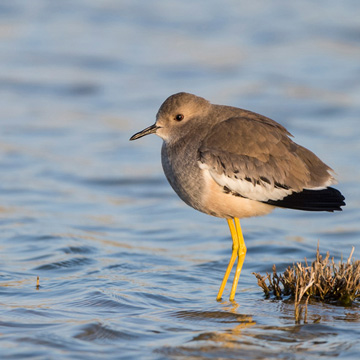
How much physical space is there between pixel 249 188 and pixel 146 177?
5.99m

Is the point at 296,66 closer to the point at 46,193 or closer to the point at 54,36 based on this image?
the point at 54,36

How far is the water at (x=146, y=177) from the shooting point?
245 inches

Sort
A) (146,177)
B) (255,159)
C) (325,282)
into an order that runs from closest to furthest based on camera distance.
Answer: (325,282), (255,159), (146,177)

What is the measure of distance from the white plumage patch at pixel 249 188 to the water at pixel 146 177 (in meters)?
0.97

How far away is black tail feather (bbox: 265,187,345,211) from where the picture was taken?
22.4 feet

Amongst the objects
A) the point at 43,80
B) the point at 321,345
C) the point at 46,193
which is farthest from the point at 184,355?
the point at 43,80

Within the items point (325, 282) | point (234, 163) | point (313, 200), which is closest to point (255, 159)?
point (234, 163)

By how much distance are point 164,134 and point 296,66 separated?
37.8ft

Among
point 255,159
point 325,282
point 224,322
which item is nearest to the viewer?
point 224,322

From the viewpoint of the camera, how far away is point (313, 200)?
6922mm

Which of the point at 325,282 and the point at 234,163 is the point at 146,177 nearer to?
the point at 234,163

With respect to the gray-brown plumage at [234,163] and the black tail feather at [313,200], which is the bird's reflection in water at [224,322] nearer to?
the gray-brown plumage at [234,163]

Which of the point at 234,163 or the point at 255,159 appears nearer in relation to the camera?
the point at 234,163

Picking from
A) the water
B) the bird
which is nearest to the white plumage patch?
the bird
